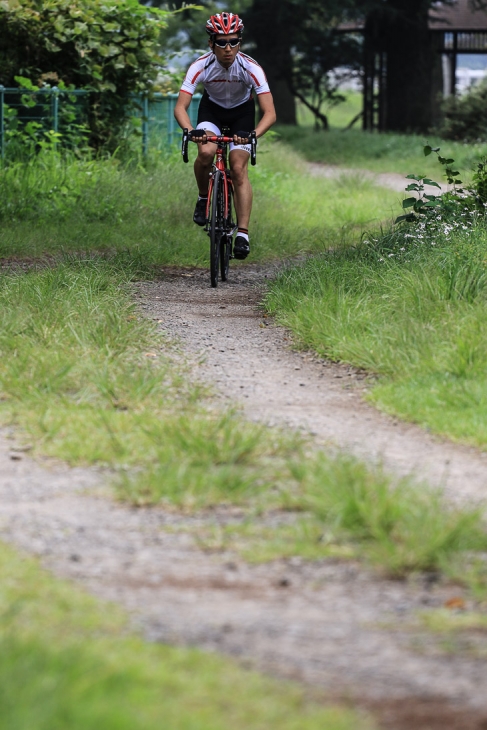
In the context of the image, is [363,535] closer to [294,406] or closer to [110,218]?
[294,406]

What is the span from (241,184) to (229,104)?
62 centimetres

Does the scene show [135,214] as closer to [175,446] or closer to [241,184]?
[241,184]

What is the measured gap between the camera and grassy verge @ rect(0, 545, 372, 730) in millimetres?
2475

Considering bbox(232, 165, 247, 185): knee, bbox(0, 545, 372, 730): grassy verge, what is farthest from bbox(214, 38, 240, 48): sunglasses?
bbox(0, 545, 372, 730): grassy verge

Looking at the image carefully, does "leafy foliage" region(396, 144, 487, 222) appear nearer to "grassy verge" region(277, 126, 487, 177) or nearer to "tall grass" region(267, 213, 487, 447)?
"tall grass" region(267, 213, 487, 447)

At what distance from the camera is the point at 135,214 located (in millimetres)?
11461

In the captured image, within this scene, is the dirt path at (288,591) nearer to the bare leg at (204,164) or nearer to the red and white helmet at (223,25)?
the bare leg at (204,164)

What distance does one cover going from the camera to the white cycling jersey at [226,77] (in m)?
8.49

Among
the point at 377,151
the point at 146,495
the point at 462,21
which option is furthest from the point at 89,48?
the point at 462,21

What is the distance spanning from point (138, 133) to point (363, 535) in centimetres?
1160

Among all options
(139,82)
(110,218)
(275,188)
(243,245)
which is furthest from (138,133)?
(243,245)

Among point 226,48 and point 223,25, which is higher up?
point 223,25

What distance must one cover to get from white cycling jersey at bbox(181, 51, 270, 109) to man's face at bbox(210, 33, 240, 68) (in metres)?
0.13

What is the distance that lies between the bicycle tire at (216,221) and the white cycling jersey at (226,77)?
0.63 metres
